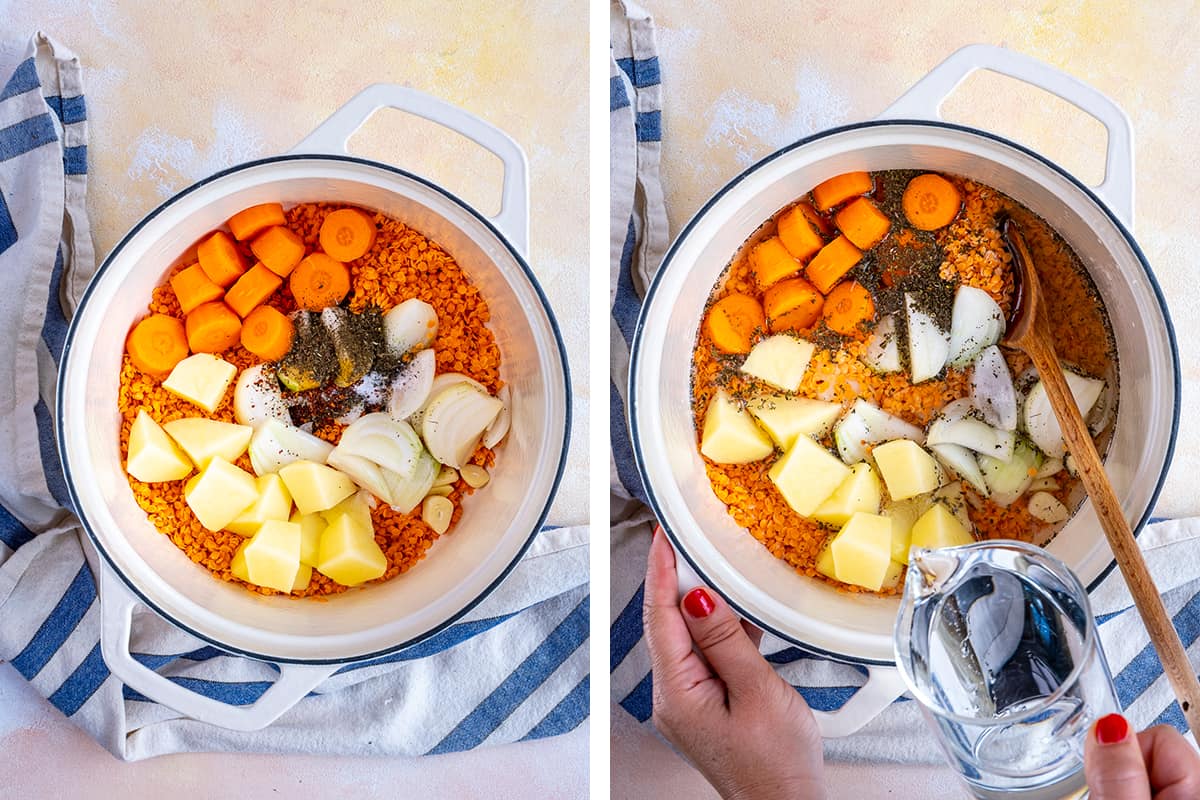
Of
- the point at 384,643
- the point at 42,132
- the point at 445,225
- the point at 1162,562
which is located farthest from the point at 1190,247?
the point at 42,132

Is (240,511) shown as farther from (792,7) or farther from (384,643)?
(792,7)

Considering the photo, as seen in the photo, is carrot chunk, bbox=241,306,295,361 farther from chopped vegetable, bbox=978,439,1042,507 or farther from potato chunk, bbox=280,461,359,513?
chopped vegetable, bbox=978,439,1042,507

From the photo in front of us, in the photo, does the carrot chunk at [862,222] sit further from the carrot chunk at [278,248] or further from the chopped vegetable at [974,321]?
the carrot chunk at [278,248]

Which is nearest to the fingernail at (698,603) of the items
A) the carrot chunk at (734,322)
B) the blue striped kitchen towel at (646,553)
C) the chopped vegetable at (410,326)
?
the blue striped kitchen towel at (646,553)

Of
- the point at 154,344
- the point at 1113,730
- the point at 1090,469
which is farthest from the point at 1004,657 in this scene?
the point at 154,344

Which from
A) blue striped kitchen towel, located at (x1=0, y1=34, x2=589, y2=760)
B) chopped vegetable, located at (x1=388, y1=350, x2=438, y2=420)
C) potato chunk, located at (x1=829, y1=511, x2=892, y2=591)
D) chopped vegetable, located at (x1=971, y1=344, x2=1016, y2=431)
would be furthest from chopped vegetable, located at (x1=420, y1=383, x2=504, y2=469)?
chopped vegetable, located at (x1=971, y1=344, x2=1016, y2=431)

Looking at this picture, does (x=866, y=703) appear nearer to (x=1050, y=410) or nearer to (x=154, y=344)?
(x=1050, y=410)
